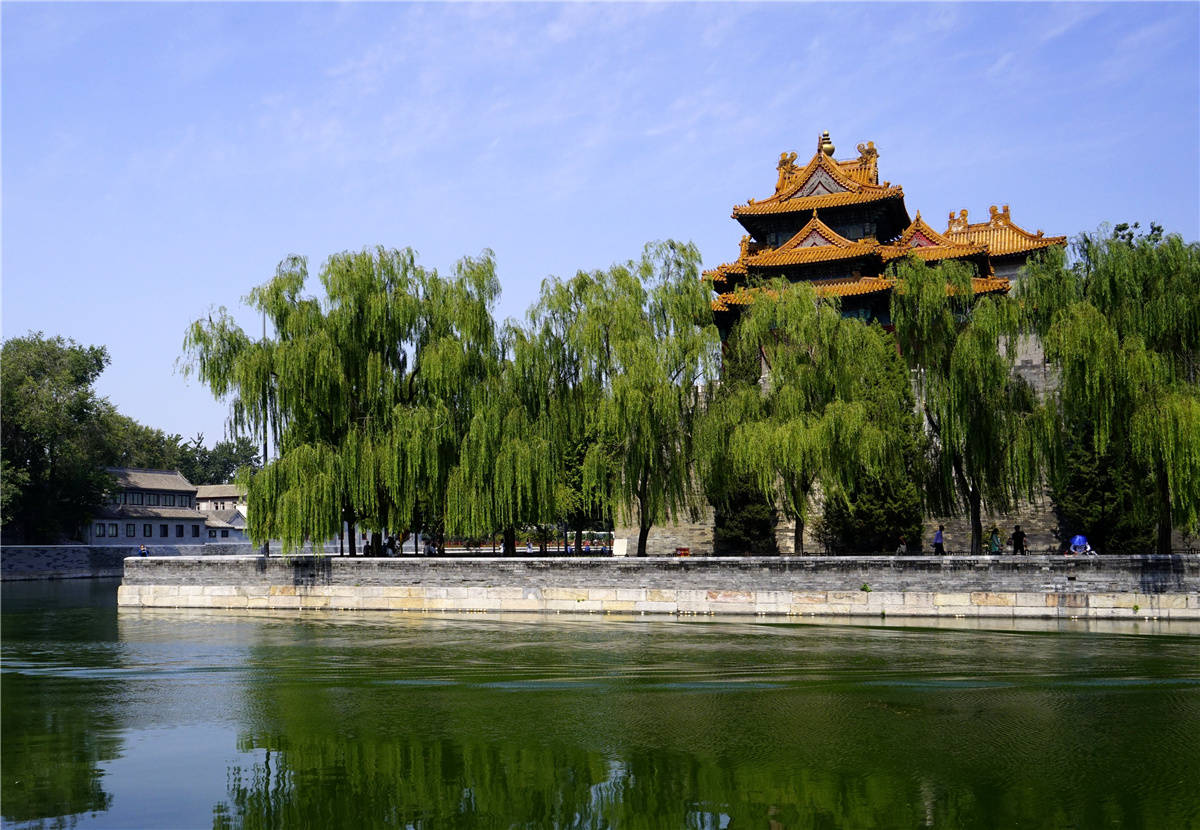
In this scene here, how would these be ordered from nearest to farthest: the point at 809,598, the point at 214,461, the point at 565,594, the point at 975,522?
the point at 809,598 → the point at 975,522 → the point at 565,594 → the point at 214,461

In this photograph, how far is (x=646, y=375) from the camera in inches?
869

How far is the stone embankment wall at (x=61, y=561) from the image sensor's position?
37438 mm

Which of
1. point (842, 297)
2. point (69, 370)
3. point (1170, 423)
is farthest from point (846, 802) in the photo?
point (69, 370)

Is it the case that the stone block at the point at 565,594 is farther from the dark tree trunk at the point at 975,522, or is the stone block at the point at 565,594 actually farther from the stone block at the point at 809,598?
the dark tree trunk at the point at 975,522

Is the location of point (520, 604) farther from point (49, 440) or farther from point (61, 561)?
point (49, 440)

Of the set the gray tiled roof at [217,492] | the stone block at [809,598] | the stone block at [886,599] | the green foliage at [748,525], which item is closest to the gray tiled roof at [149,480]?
the gray tiled roof at [217,492]

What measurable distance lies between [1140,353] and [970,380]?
9.81 ft

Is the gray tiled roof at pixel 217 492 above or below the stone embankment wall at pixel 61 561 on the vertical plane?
above

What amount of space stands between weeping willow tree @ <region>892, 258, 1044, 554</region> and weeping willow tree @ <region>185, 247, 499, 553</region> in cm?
862

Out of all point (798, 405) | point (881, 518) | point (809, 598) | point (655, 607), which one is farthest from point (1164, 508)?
point (655, 607)

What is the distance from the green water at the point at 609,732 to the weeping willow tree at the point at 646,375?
6612 millimetres

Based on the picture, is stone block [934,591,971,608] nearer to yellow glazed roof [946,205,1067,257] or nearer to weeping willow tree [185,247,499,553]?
weeping willow tree [185,247,499,553]

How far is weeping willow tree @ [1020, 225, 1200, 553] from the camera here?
717 inches

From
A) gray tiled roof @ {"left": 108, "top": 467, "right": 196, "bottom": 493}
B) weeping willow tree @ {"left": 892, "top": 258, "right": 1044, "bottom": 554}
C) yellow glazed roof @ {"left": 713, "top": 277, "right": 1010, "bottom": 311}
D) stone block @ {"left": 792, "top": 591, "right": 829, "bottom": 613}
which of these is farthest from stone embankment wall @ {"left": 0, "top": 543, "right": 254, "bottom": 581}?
weeping willow tree @ {"left": 892, "top": 258, "right": 1044, "bottom": 554}
